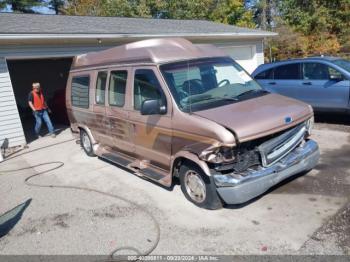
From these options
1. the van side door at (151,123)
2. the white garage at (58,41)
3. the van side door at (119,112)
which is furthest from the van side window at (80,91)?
the white garage at (58,41)

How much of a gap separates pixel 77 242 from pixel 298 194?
3057mm

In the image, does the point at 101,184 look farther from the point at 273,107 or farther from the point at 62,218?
the point at 273,107

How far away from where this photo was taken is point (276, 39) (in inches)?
1064

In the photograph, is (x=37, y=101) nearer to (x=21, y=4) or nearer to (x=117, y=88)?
(x=117, y=88)

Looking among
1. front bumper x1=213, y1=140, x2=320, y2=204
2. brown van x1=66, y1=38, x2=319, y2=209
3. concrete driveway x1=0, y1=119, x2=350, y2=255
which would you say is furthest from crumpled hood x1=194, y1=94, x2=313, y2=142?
concrete driveway x1=0, y1=119, x2=350, y2=255

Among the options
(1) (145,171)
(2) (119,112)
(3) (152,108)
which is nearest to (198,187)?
(1) (145,171)

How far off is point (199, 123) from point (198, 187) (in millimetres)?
914

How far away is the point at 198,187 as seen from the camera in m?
4.80

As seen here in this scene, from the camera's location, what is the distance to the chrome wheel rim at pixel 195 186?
4711mm

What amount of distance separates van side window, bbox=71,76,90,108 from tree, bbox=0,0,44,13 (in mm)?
28241

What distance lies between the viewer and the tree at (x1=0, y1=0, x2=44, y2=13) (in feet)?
102

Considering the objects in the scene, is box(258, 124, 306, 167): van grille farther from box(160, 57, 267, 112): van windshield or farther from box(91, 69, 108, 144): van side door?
box(91, 69, 108, 144): van side door

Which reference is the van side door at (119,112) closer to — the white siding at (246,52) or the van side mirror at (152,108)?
the van side mirror at (152,108)

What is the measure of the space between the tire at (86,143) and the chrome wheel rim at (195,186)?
138 inches
